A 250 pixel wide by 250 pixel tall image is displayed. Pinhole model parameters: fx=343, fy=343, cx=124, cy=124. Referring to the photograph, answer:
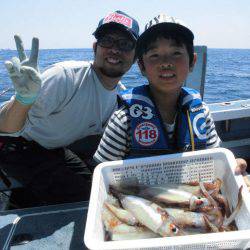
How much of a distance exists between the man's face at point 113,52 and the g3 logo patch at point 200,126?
1.07 metres

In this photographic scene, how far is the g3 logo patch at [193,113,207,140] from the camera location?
2.61 meters

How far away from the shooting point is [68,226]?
2473 millimetres

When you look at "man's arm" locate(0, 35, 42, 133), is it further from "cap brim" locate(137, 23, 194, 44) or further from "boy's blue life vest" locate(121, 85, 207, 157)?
"cap brim" locate(137, 23, 194, 44)

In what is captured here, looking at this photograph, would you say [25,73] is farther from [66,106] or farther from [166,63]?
[166,63]

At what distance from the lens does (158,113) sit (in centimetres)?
263

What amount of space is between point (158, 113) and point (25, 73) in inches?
40.4

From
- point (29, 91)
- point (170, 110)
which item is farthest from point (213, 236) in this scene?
A: point (29, 91)

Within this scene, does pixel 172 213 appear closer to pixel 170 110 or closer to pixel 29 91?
pixel 170 110

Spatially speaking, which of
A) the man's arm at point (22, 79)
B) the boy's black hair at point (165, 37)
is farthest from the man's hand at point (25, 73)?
the boy's black hair at point (165, 37)

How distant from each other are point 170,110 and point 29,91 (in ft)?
3.68

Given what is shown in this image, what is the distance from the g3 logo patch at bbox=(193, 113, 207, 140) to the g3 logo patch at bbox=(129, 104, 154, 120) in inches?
13.9

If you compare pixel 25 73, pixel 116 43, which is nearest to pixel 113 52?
pixel 116 43

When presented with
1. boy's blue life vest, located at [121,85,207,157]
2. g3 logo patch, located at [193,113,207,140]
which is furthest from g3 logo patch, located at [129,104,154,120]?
g3 logo patch, located at [193,113,207,140]

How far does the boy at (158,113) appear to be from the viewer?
251cm
